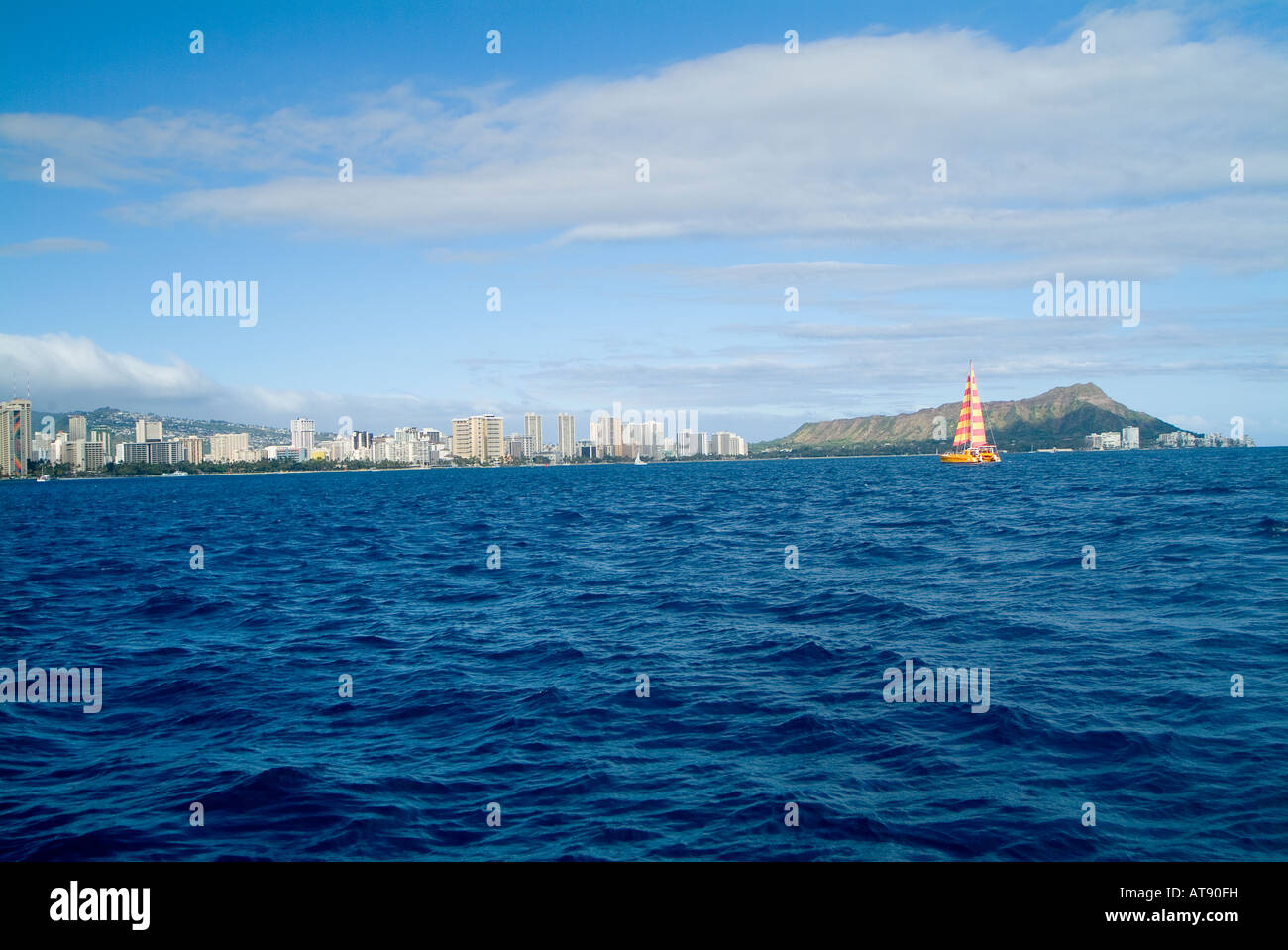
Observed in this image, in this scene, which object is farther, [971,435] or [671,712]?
[971,435]

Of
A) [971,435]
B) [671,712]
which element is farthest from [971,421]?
[671,712]

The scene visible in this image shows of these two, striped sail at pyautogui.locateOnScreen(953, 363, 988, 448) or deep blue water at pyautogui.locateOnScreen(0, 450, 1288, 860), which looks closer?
deep blue water at pyautogui.locateOnScreen(0, 450, 1288, 860)

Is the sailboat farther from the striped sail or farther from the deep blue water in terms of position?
the deep blue water

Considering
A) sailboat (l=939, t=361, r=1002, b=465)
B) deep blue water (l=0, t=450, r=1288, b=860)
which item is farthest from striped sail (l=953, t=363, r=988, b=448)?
deep blue water (l=0, t=450, r=1288, b=860)

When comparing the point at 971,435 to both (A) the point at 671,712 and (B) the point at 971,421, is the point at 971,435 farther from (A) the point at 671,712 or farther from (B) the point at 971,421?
(A) the point at 671,712

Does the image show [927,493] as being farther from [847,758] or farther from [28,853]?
[28,853]
